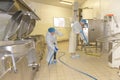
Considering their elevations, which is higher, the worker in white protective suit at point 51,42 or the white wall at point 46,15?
the white wall at point 46,15

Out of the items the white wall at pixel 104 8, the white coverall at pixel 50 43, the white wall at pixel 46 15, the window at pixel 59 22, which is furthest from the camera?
the window at pixel 59 22

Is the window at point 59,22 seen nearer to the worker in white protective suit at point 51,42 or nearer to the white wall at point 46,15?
the white wall at point 46,15

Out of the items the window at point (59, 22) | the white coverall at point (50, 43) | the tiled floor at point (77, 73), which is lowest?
the tiled floor at point (77, 73)

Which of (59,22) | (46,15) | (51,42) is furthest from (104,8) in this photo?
(59,22)

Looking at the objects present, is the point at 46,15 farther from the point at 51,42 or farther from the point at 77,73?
the point at 77,73

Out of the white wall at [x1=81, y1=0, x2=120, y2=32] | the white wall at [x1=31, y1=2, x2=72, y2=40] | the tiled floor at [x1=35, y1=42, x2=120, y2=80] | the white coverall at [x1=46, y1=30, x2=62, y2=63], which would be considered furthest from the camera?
the white wall at [x1=31, y1=2, x2=72, y2=40]

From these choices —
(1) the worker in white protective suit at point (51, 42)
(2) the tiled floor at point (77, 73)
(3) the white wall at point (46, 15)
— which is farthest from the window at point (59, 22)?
(2) the tiled floor at point (77, 73)

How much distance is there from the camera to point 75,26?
283 inches

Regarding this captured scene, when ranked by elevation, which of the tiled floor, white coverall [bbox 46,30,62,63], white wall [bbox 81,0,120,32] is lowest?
the tiled floor

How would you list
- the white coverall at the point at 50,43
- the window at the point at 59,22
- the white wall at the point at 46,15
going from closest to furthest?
the white coverall at the point at 50,43 → the white wall at the point at 46,15 → the window at the point at 59,22

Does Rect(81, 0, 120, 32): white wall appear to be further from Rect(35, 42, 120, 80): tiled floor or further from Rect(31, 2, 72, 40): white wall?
Rect(31, 2, 72, 40): white wall

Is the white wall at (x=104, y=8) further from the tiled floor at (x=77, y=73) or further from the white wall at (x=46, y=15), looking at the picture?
the white wall at (x=46, y=15)

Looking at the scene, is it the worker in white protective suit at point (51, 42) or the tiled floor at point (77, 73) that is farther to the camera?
the worker in white protective suit at point (51, 42)

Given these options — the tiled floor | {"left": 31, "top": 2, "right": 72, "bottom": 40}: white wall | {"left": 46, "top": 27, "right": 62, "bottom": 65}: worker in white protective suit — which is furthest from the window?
the tiled floor
